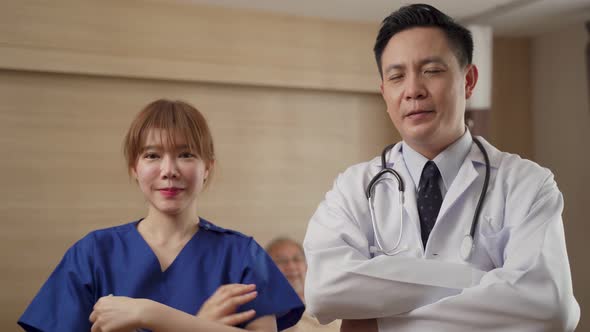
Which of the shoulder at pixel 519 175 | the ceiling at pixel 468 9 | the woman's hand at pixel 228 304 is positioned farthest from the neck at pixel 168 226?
the ceiling at pixel 468 9

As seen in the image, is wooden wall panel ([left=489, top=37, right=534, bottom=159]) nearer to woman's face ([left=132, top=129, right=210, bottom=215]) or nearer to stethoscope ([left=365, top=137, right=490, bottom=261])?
stethoscope ([left=365, top=137, right=490, bottom=261])

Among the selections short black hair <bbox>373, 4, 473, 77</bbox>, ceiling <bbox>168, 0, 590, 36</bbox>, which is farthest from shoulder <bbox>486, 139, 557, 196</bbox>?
ceiling <bbox>168, 0, 590, 36</bbox>

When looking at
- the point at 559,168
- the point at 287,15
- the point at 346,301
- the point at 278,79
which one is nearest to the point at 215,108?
the point at 278,79

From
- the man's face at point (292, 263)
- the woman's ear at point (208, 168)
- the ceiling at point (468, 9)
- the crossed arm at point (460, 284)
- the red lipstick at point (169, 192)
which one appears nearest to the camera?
the crossed arm at point (460, 284)

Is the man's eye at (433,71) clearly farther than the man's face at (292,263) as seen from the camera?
No

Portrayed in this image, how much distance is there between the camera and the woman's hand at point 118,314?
4.85 ft

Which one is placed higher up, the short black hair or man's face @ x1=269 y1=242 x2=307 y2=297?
the short black hair

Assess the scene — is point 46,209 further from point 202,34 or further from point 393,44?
point 393,44

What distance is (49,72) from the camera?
377 centimetres

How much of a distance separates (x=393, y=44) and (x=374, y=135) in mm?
3016

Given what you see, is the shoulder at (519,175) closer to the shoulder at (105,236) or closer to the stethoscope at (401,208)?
the stethoscope at (401,208)

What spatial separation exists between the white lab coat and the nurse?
0.14 meters

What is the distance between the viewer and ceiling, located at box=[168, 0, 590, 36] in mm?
3980

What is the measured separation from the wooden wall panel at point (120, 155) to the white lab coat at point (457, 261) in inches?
97.3
